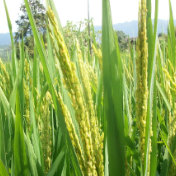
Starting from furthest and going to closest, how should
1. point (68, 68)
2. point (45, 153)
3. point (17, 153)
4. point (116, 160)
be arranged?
point (45, 153) → point (17, 153) → point (116, 160) → point (68, 68)

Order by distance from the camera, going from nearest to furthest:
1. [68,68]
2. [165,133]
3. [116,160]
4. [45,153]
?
[68,68]
[116,160]
[45,153]
[165,133]

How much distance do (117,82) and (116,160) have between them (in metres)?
0.16

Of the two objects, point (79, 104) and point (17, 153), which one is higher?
point (79, 104)

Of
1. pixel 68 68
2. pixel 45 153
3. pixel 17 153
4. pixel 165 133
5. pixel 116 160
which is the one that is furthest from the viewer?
pixel 165 133

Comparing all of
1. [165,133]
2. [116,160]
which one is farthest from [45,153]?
[165,133]

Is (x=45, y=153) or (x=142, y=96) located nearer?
(x=142, y=96)

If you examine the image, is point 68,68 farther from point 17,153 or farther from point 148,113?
point 17,153

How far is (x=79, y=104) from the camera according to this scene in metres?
0.29

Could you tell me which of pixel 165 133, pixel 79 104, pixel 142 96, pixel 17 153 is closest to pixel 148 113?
pixel 142 96

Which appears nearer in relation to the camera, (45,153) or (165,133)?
(45,153)

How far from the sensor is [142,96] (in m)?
0.36

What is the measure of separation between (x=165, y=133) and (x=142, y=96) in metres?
0.54

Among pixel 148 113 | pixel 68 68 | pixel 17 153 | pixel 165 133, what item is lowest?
pixel 165 133

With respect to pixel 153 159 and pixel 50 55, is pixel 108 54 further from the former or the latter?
pixel 50 55
